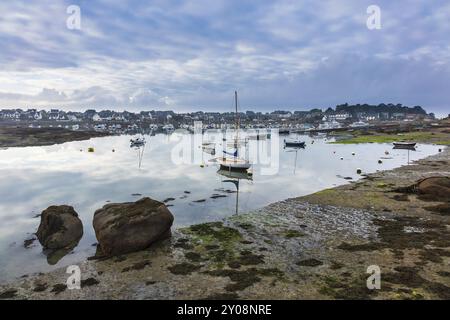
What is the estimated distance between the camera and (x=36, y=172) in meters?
62.2

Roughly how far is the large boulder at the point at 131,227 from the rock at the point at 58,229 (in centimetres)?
285

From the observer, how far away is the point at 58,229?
25891 mm

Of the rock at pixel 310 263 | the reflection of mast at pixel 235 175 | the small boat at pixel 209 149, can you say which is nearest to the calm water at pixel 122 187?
the reflection of mast at pixel 235 175

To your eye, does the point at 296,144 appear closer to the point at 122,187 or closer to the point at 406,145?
the point at 406,145

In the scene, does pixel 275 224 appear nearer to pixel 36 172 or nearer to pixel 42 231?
pixel 42 231

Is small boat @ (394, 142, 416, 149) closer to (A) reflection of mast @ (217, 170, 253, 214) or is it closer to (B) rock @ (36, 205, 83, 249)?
(A) reflection of mast @ (217, 170, 253, 214)

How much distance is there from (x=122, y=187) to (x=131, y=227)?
2711 centimetres

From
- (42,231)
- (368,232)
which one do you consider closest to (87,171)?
(42,231)

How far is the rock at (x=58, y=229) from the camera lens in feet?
81.6

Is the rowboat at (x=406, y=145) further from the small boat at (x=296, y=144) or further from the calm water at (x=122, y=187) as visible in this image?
the small boat at (x=296, y=144)

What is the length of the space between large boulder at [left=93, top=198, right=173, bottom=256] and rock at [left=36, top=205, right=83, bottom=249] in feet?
9.36
